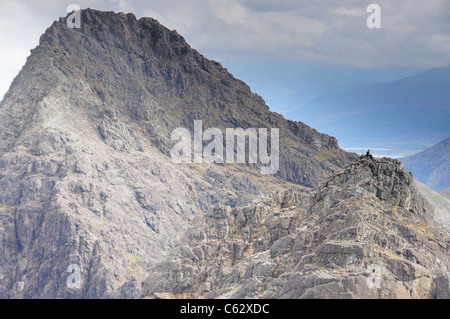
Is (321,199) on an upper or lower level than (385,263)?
upper

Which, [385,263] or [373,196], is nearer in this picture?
[385,263]

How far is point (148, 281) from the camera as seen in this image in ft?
434

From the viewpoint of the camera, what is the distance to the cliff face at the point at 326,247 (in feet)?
301

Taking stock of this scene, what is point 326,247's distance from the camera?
97.1 meters

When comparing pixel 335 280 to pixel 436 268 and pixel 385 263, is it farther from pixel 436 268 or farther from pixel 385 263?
pixel 436 268

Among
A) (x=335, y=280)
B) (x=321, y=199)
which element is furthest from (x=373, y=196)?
(x=335, y=280)

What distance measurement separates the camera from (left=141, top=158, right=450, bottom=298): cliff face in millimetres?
91875

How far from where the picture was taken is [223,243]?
134 m
